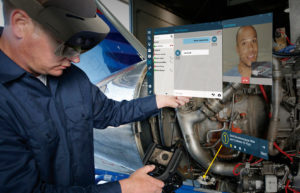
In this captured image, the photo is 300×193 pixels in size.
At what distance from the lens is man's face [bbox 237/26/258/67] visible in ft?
3.18

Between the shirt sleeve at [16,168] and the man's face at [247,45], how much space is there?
0.88 metres

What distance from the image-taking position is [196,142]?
1.29 meters

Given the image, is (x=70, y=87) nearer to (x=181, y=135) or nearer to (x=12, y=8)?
(x=12, y=8)

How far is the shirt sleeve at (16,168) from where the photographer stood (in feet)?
2.29

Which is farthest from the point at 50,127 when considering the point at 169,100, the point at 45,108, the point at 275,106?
the point at 275,106

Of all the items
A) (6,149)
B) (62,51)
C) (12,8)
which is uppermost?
(12,8)

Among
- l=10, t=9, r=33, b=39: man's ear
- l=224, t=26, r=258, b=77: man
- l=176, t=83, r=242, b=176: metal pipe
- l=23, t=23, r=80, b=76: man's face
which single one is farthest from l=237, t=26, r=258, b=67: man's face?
l=10, t=9, r=33, b=39: man's ear

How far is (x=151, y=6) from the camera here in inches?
144

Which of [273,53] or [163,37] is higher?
[163,37]

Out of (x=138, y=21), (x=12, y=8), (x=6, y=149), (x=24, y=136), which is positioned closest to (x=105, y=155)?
(x=24, y=136)

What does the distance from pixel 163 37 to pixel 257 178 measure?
89 cm

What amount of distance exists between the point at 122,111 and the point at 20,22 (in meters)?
0.68

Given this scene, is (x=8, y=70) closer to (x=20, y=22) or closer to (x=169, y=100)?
(x=20, y=22)

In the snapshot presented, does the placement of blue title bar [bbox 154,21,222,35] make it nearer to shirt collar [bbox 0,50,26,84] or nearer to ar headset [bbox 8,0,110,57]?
ar headset [bbox 8,0,110,57]
